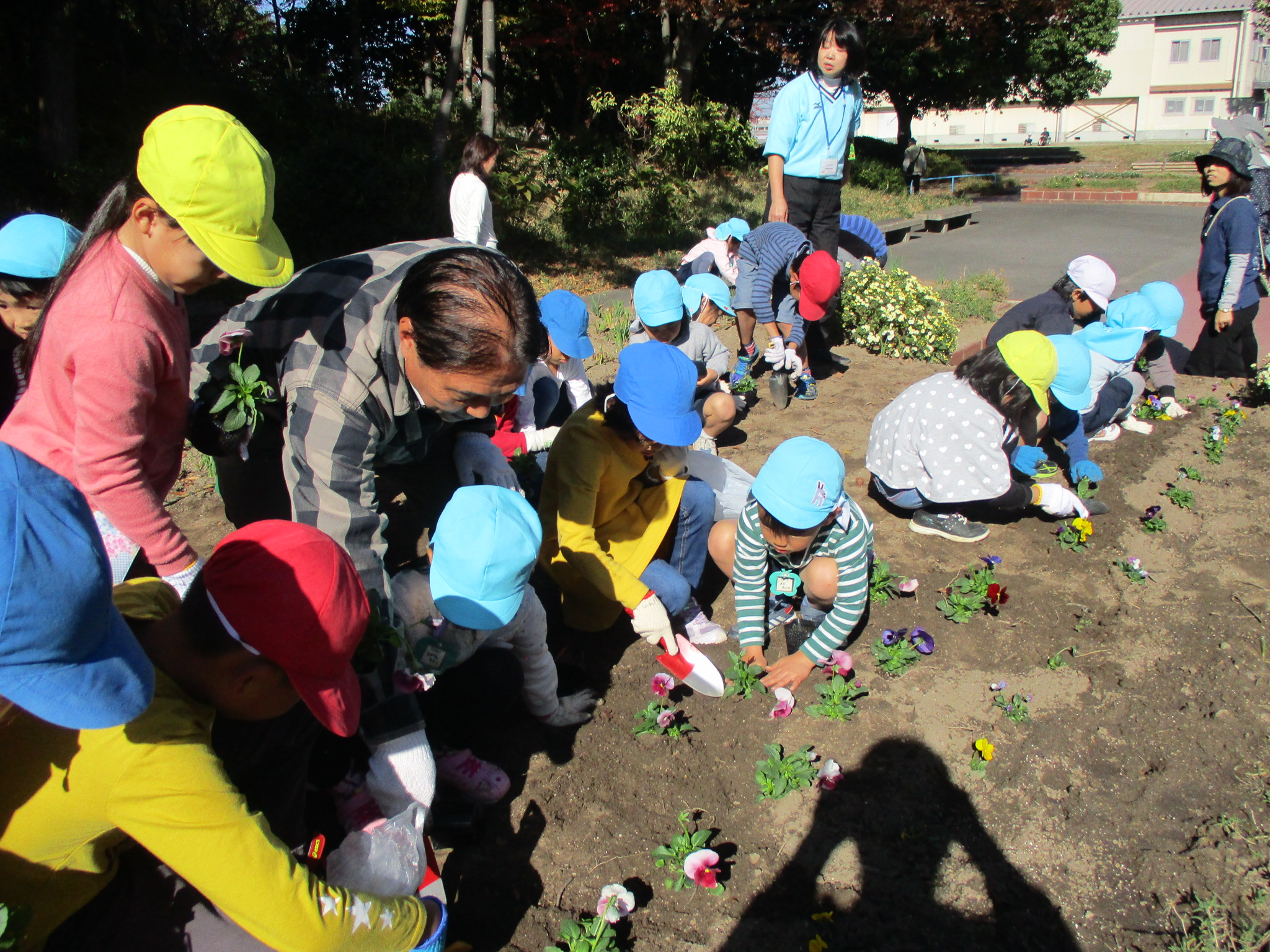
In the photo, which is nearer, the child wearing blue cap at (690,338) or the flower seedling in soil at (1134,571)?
the flower seedling in soil at (1134,571)

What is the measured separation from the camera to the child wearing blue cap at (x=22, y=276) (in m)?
2.42

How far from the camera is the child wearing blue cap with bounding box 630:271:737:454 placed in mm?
4020

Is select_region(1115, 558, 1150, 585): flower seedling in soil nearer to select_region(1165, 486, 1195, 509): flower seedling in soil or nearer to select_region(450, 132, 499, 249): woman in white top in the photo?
select_region(1165, 486, 1195, 509): flower seedling in soil

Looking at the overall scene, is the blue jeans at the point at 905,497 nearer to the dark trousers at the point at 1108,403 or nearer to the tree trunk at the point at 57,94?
the dark trousers at the point at 1108,403

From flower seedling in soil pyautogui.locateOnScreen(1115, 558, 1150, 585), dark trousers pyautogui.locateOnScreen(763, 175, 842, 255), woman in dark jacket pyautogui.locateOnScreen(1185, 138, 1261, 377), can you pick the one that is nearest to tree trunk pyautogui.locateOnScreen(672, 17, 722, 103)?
dark trousers pyautogui.locateOnScreen(763, 175, 842, 255)

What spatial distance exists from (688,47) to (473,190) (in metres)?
10.2

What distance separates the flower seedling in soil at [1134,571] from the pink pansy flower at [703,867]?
2.26m

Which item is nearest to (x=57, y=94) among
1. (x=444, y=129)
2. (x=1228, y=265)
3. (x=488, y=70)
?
(x=444, y=129)

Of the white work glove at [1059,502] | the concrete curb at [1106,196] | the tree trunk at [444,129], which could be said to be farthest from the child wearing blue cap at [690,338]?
the concrete curb at [1106,196]

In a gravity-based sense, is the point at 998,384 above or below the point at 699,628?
above

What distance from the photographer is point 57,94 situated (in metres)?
6.85

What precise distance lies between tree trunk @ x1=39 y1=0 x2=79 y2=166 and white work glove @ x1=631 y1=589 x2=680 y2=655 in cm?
701

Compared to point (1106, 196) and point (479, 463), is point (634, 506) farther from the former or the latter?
point (1106, 196)

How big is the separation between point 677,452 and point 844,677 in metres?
0.94
